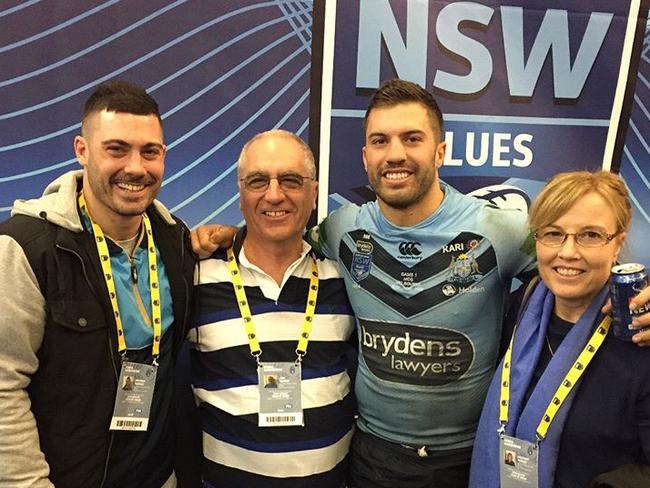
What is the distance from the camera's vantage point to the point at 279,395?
63.9 inches

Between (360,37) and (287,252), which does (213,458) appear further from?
(360,37)

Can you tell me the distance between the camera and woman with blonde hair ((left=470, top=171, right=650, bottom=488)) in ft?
4.13

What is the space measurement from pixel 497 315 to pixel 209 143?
3.96 ft

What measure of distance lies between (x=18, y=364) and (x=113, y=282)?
0.30m

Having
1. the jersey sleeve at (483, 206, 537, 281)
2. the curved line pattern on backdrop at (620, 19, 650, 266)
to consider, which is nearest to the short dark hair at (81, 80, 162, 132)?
the jersey sleeve at (483, 206, 537, 281)

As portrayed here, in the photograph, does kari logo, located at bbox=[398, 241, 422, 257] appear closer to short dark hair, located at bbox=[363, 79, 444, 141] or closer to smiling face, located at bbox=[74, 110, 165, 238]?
short dark hair, located at bbox=[363, 79, 444, 141]

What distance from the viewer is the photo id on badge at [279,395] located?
63.2 inches

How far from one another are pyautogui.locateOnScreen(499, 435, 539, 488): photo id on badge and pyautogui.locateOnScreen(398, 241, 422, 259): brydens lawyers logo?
1.80ft

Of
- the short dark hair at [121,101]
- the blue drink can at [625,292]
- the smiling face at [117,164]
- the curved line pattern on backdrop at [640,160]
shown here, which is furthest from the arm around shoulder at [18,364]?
the curved line pattern on backdrop at [640,160]

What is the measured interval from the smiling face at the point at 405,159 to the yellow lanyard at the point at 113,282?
69 cm

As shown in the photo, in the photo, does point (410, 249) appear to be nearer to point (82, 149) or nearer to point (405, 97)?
point (405, 97)

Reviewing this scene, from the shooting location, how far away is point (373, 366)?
1.68 m

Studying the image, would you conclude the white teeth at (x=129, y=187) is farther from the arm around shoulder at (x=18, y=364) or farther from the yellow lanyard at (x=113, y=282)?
the arm around shoulder at (x=18, y=364)

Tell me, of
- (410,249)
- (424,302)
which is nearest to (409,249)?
(410,249)
